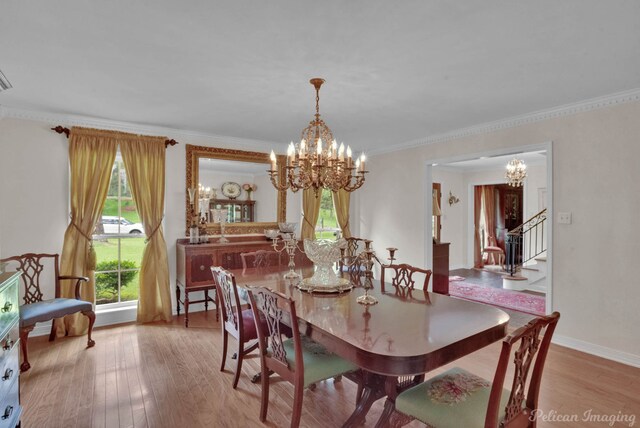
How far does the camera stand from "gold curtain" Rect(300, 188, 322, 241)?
532 cm

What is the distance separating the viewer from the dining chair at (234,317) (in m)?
2.44

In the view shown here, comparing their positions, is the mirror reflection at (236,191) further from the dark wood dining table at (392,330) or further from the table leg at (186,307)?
the dark wood dining table at (392,330)

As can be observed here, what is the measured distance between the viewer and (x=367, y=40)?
2.07 meters

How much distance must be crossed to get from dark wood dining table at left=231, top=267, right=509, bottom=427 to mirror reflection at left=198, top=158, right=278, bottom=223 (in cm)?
236

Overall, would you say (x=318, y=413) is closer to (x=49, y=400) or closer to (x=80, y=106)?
(x=49, y=400)

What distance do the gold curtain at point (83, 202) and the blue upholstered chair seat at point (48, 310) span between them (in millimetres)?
445

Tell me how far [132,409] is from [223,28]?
2503mm

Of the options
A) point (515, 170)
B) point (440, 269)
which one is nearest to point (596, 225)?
point (440, 269)

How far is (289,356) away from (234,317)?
0.78m

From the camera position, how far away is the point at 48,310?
3.02 metres

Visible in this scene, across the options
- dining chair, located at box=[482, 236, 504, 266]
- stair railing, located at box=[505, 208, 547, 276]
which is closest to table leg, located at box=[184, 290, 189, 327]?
stair railing, located at box=[505, 208, 547, 276]

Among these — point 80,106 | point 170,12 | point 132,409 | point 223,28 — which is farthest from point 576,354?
point 80,106

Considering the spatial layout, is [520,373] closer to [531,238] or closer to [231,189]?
[231,189]

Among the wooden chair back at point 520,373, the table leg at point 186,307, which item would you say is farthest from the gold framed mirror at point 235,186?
the wooden chair back at point 520,373
